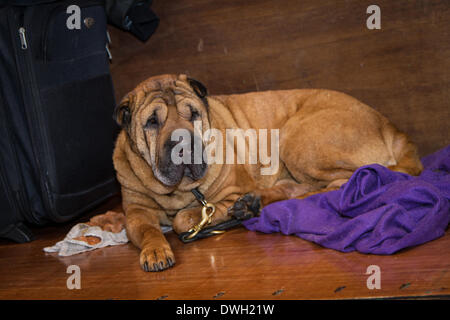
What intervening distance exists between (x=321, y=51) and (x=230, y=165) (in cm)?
96

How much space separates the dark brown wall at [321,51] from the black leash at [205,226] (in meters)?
1.05

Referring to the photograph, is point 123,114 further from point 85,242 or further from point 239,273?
point 239,273

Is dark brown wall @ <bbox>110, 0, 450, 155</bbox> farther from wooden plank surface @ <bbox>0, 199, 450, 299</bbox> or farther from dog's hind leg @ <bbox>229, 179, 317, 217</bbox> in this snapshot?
wooden plank surface @ <bbox>0, 199, 450, 299</bbox>

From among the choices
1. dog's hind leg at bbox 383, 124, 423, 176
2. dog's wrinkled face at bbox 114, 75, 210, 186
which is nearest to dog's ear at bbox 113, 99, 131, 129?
dog's wrinkled face at bbox 114, 75, 210, 186

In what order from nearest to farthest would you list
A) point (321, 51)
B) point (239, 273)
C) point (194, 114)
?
point (239, 273) < point (194, 114) < point (321, 51)

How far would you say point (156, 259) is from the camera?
6.76ft

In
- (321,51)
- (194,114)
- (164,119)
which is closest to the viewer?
(164,119)

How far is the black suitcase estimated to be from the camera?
266 centimetres

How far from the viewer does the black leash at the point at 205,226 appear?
2.40 meters

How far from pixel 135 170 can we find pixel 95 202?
64cm

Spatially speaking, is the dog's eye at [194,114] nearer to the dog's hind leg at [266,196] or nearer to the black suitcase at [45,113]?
the dog's hind leg at [266,196]

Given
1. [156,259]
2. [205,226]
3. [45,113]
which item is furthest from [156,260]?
[45,113]

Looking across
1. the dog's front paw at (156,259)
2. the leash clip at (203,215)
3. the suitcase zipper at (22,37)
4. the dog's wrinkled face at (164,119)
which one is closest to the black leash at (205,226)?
the leash clip at (203,215)
